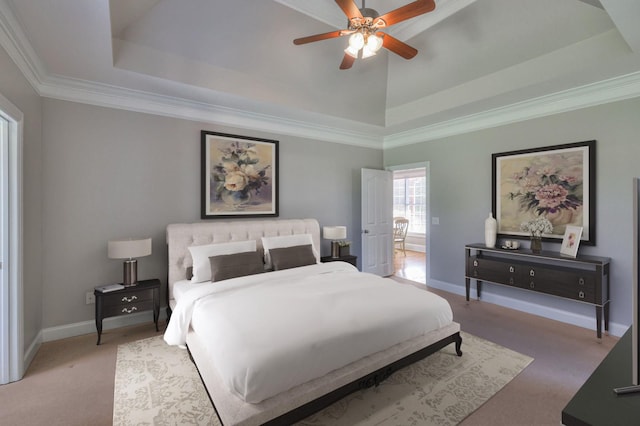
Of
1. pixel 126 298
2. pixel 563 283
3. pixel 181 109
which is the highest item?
pixel 181 109

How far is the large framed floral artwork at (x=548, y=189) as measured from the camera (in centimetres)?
335

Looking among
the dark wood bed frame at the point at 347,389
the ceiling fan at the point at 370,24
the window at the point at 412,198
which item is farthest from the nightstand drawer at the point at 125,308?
the window at the point at 412,198

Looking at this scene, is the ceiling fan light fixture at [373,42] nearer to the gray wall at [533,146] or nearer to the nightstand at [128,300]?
the gray wall at [533,146]

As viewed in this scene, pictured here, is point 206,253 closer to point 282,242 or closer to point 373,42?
point 282,242

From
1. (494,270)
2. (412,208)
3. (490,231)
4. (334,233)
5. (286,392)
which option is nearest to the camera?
(286,392)

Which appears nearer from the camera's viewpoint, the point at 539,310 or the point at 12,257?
the point at 12,257

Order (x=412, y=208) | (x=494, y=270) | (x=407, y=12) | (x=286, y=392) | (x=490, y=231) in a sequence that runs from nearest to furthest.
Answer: (x=286, y=392) < (x=407, y=12) < (x=494, y=270) < (x=490, y=231) < (x=412, y=208)

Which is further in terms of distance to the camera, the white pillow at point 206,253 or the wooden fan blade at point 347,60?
the white pillow at point 206,253

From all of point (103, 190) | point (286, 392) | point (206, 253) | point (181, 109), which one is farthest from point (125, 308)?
point (181, 109)

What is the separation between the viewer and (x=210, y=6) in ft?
8.98

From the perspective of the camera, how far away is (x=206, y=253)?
3.28 metres

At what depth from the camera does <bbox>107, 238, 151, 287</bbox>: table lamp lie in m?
2.96

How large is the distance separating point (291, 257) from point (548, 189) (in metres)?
3.33

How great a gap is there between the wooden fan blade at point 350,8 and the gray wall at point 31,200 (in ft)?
8.54
